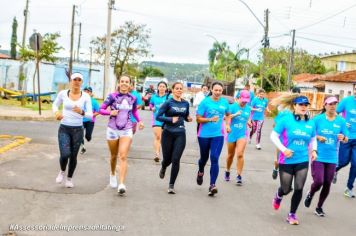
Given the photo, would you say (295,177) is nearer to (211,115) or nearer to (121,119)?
(211,115)

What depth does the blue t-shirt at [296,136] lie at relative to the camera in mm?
6789

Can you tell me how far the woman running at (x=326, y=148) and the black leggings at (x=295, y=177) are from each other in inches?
27.6

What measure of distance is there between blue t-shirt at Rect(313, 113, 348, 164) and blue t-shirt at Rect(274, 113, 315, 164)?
2.37ft

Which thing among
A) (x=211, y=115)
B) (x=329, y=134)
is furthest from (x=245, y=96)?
(x=329, y=134)

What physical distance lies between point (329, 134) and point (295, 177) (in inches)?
45.3

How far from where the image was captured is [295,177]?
22.4 feet

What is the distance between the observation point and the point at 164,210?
7.13 metres

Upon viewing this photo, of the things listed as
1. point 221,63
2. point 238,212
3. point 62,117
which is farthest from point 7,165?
point 221,63

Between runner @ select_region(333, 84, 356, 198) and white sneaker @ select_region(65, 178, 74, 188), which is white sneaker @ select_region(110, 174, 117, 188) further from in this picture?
runner @ select_region(333, 84, 356, 198)

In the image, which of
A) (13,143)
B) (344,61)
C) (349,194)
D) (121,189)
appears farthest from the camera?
(344,61)

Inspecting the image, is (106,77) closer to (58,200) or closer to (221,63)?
(58,200)

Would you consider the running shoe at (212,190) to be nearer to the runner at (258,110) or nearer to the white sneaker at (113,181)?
the white sneaker at (113,181)

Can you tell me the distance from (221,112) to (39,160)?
4166mm

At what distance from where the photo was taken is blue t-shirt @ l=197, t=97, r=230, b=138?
8.30 meters
